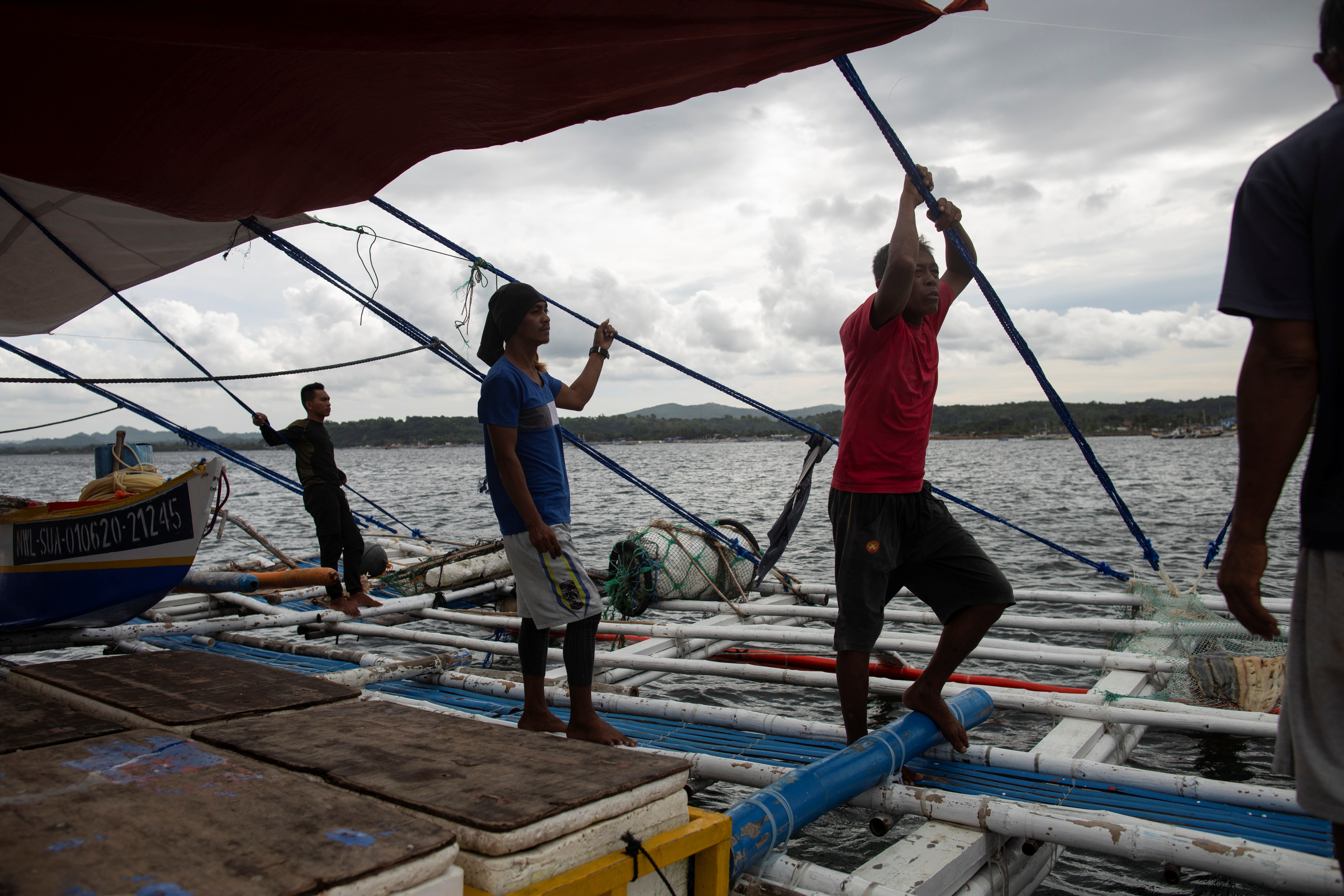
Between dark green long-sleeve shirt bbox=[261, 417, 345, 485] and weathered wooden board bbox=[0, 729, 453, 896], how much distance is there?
5.09 m

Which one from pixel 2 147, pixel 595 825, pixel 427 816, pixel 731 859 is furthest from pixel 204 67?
pixel 731 859

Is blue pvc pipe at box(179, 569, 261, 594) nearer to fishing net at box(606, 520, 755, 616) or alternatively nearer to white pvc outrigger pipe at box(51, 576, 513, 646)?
white pvc outrigger pipe at box(51, 576, 513, 646)

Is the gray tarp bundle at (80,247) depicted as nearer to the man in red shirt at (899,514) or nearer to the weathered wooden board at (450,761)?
the weathered wooden board at (450,761)

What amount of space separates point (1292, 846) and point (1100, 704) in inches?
57.1

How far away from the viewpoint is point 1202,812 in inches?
105

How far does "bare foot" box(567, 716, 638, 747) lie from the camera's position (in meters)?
3.34

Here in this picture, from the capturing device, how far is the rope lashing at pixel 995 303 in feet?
10.7

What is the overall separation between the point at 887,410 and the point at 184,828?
254cm

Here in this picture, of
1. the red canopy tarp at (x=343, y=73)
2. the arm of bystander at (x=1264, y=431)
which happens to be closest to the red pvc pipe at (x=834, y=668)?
the arm of bystander at (x=1264, y=431)

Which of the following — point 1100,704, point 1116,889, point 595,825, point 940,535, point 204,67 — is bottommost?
point 1116,889

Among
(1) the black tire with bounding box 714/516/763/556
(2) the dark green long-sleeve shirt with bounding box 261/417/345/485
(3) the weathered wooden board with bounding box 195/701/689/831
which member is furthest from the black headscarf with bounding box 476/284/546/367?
(1) the black tire with bounding box 714/516/763/556

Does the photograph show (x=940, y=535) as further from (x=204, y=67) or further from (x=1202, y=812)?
(x=204, y=67)

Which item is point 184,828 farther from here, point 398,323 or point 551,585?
point 398,323

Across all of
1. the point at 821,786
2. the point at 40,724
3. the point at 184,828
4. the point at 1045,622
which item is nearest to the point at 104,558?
the point at 40,724
